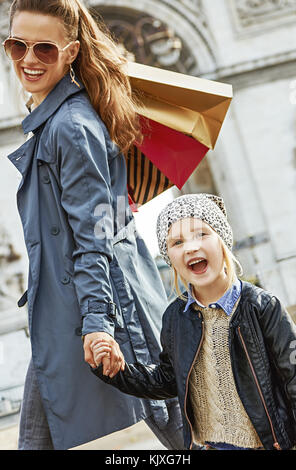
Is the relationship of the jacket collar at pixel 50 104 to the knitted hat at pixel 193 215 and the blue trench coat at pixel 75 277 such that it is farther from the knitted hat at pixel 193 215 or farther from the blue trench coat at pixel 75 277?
the knitted hat at pixel 193 215

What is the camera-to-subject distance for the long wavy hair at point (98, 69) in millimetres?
2266

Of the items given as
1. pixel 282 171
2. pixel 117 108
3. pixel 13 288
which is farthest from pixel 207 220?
pixel 282 171

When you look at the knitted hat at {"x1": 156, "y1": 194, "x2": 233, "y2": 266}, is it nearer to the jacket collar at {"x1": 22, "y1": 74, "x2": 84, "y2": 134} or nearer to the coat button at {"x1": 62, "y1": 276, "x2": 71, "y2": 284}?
the coat button at {"x1": 62, "y1": 276, "x2": 71, "y2": 284}

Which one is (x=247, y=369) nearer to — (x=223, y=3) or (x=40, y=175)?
(x=40, y=175)

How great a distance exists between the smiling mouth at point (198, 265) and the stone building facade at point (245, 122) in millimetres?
7397

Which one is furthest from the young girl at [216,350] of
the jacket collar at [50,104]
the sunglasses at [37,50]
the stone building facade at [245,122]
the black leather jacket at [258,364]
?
the stone building facade at [245,122]

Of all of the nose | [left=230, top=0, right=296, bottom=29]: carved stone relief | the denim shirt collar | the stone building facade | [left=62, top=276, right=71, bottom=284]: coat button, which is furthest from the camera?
[left=230, top=0, right=296, bottom=29]: carved stone relief

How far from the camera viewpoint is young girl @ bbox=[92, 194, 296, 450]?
6.07 ft

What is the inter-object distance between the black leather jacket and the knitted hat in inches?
8.2

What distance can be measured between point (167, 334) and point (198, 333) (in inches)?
6.4

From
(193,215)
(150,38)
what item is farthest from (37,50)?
(150,38)

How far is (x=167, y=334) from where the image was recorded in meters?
2.14

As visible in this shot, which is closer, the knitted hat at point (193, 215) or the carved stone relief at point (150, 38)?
the knitted hat at point (193, 215)

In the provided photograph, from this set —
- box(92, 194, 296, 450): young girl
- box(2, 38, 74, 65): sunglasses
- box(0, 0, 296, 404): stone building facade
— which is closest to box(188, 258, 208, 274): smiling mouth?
box(92, 194, 296, 450): young girl
